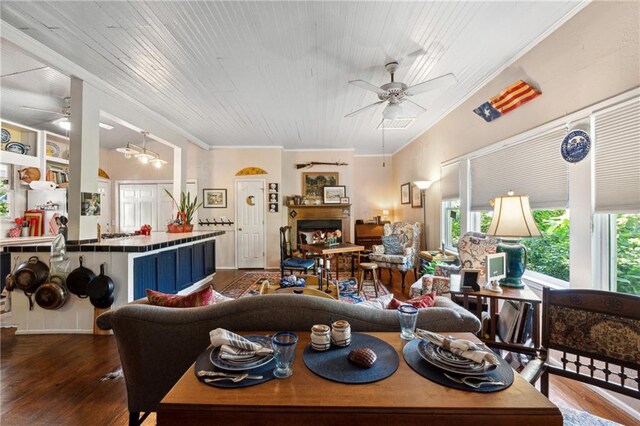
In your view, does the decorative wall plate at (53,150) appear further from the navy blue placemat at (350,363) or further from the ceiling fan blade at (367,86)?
the navy blue placemat at (350,363)

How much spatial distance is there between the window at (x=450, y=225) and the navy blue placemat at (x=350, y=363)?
11.1ft

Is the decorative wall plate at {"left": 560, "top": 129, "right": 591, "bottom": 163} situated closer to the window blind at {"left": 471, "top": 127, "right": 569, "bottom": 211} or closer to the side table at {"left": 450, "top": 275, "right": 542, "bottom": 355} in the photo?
the window blind at {"left": 471, "top": 127, "right": 569, "bottom": 211}

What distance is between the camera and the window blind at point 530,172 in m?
2.21

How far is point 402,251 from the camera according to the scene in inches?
184

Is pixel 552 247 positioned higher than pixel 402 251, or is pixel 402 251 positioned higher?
pixel 552 247

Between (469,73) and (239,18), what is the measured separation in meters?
2.40

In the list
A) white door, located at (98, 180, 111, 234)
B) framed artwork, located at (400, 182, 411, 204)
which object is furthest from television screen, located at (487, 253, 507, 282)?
white door, located at (98, 180, 111, 234)

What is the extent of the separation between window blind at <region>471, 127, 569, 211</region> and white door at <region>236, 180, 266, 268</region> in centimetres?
424

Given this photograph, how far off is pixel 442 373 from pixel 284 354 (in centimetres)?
55

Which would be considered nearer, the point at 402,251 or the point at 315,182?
the point at 402,251

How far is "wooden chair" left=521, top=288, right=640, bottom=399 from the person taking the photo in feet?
3.82

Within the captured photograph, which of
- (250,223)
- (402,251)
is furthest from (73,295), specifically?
(402,251)

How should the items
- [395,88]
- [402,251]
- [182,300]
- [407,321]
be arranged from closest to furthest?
[407,321] < [182,300] < [395,88] < [402,251]

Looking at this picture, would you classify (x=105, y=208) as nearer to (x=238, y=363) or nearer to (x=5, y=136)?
(x=5, y=136)
